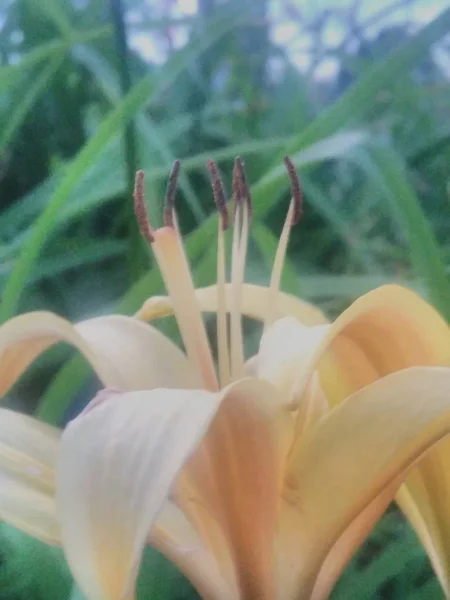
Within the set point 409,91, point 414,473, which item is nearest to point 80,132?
point 409,91

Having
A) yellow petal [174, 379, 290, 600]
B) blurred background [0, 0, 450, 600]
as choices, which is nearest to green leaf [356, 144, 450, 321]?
blurred background [0, 0, 450, 600]

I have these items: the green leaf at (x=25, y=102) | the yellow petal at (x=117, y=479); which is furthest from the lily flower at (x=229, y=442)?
the green leaf at (x=25, y=102)

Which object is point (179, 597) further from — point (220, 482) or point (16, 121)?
point (16, 121)

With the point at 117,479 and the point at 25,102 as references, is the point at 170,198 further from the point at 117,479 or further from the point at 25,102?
the point at 25,102

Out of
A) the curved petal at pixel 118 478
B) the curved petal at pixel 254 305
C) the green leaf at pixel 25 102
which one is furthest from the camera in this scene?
the green leaf at pixel 25 102

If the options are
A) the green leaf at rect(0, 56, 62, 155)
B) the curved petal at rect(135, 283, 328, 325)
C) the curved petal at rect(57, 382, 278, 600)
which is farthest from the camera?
the green leaf at rect(0, 56, 62, 155)

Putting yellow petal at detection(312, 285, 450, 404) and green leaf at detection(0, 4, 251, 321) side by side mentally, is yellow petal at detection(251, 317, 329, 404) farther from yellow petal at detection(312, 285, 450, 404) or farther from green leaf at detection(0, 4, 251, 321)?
green leaf at detection(0, 4, 251, 321)

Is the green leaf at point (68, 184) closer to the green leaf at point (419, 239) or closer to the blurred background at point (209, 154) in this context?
the blurred background at point (209, 154)
